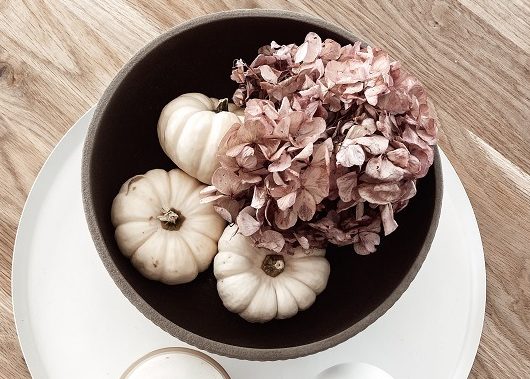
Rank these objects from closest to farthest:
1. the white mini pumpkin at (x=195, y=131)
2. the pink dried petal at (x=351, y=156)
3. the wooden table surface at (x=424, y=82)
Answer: the pink dried petal at (x=351, y=156) → the white mini pumpkin at (x=195, y=131) → the wooden table surface at (x=424, y=82)

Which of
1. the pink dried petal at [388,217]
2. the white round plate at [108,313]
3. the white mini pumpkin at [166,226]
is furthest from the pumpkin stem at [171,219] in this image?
the pink dried petal at [388,217]

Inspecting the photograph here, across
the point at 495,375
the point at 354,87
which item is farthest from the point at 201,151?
the point at 495,375

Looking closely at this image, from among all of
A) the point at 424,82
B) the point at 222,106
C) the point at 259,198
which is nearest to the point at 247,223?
the point at 259,198

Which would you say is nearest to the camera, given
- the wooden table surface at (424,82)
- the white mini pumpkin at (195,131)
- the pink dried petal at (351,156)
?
the pink dried petal at (351,156)

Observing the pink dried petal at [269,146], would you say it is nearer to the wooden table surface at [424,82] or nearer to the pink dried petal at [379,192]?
the pink dried petal at [379,192]

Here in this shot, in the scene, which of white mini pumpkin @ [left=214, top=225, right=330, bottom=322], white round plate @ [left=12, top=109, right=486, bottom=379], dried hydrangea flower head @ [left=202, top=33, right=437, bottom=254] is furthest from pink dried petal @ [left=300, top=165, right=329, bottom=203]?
white round plate @ [left=12, top=109, right=486, bottom=379]

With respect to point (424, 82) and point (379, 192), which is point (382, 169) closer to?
point (379, 192)

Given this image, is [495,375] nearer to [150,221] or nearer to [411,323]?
[411,323]
